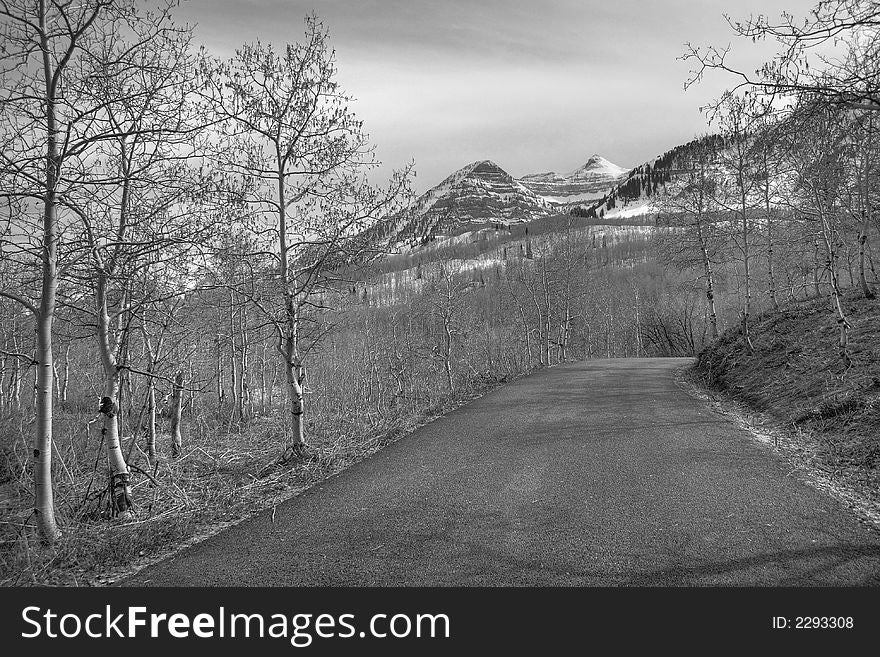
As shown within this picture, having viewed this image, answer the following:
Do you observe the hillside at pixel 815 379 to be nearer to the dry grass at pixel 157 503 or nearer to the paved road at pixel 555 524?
the paved road at pixel 555 524

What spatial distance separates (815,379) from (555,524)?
8567 millimetres

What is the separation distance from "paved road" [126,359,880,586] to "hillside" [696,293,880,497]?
34.4 inches

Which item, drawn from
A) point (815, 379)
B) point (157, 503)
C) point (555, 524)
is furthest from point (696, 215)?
point (157, 503)

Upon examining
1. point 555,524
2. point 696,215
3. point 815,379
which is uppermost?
point 696,215

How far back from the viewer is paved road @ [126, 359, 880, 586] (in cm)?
380

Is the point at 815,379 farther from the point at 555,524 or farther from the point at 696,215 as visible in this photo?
the point at 696,215

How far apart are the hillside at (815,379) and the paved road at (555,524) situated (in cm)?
87

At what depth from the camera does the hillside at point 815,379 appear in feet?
21.7

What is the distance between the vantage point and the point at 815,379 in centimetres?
1001

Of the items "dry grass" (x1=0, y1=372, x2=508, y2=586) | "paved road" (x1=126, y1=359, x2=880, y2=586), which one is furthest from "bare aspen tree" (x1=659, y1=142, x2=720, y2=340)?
"dry grass" (x1=0, y1=372, x2=508, y2=586)

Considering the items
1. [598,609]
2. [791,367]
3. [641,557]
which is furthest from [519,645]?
[791,367]

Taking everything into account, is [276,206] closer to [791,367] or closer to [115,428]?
[115,428]

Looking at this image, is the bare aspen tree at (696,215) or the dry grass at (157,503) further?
the bare aspen tree at (696,215)

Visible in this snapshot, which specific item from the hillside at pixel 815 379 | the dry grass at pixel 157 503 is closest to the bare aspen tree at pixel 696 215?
the hillside at pixel 815 379
